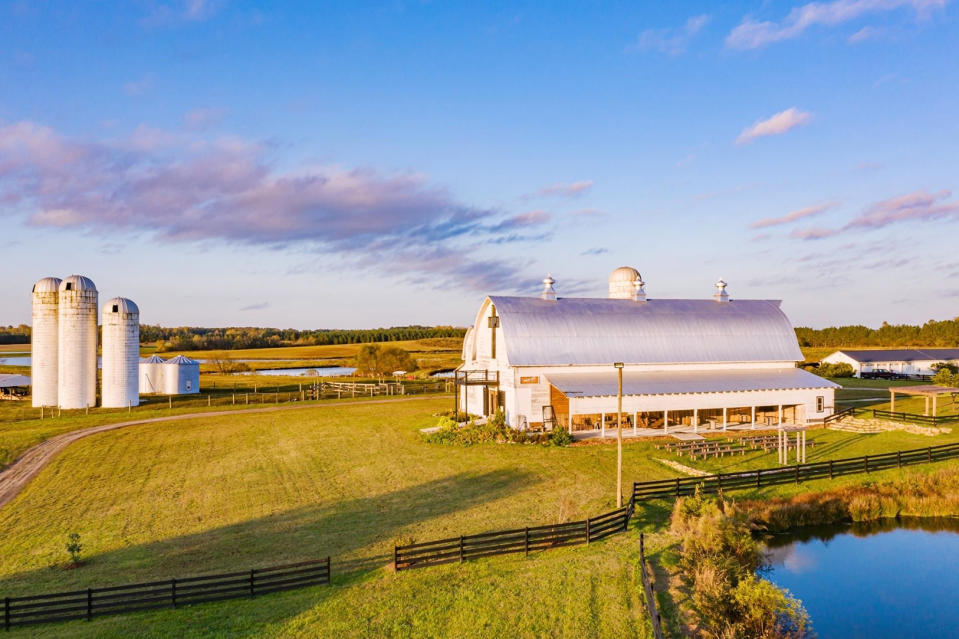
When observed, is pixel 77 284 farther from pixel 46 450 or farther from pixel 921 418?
pixel 921 418

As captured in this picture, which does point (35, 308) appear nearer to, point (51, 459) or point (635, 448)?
point (51, 459)

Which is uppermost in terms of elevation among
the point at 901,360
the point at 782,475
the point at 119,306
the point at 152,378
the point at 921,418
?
the point at 119,306

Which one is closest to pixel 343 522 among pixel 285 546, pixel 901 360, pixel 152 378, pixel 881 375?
pixel 285 546

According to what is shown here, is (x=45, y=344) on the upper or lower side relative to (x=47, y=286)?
lower

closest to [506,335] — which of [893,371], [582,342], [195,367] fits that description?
[582,342]

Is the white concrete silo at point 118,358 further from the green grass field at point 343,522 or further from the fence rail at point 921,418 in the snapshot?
the fence rail at point 921,418

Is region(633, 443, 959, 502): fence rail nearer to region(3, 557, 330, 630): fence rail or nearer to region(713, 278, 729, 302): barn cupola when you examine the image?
region(3, 557, 330, 630): fence rail
